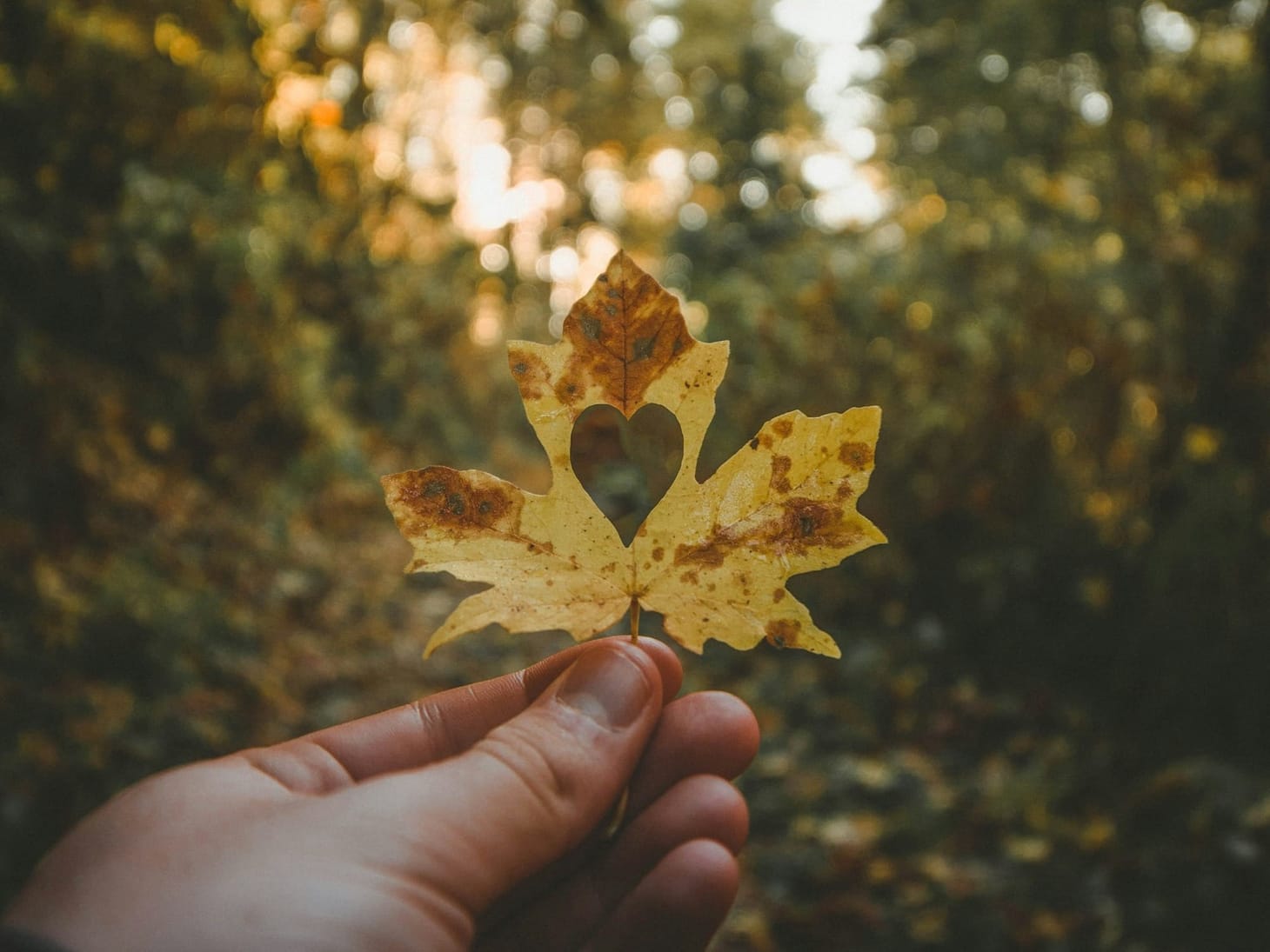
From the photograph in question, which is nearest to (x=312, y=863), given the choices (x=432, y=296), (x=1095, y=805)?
(x=1095, y=805)

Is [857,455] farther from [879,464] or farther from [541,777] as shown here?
[879,464]

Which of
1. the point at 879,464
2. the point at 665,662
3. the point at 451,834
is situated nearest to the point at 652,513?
the point at 665,662

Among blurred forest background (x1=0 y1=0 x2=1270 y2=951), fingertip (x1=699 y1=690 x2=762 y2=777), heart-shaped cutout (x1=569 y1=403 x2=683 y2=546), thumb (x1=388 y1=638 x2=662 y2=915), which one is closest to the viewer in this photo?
thumb (x1=388 y1=638 x2=662 y2=915)

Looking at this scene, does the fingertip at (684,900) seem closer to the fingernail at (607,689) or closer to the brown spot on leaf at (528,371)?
the fingernail at (607,689)

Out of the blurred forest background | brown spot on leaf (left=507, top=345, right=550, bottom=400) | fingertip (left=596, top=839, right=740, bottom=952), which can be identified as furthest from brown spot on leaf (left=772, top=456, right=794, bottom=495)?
the blurred forest background

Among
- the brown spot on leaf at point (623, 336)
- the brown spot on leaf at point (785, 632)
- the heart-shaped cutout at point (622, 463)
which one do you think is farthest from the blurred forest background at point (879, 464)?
the brown spot on leaf at point (623, 336)

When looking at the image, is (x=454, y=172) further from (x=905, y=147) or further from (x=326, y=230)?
(x=905, y=147)

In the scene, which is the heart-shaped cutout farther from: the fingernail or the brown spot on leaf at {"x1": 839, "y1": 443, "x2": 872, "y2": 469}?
the brown spot on leaf at {"x1": 839, "y1": 443, "x2": 872, "y2": 469}
